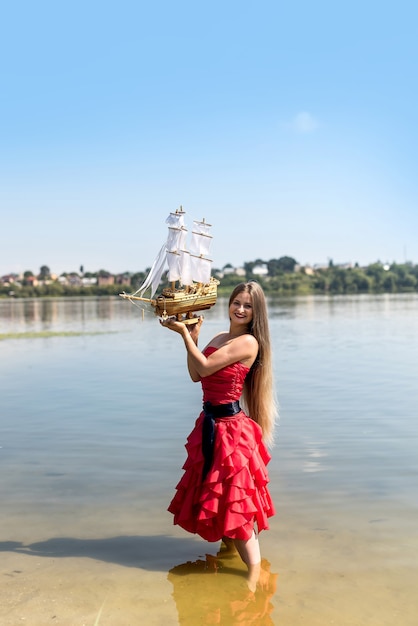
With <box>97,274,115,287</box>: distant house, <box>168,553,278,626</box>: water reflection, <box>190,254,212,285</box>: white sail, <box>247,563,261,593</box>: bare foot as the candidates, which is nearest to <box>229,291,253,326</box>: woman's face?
<box>190,254,212,285</box>: white sail

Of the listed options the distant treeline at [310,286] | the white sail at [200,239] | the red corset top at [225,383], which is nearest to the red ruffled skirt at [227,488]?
the red corset top at [225,383]

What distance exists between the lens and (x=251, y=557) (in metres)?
4.57

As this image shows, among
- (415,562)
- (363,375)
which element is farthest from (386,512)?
(363,375)

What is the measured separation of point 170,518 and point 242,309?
2.31 m

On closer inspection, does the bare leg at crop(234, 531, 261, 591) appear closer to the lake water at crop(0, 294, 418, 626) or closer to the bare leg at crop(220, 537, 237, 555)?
the lake water at crop(0, 294, 418, 626)

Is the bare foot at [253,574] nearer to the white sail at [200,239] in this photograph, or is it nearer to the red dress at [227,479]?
the red dress at [227,479]

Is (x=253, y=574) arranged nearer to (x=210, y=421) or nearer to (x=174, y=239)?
(x=210, y=421)

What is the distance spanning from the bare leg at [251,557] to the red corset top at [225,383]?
930 mm

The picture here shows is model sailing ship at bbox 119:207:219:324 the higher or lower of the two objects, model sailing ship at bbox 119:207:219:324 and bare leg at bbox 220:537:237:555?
the higher

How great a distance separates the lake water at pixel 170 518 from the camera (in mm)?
4320

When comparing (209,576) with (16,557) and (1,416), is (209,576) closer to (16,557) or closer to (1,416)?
(16,557)

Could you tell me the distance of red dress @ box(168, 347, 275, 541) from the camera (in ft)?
14.7

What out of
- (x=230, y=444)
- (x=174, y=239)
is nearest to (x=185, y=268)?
(x=174, y=239)

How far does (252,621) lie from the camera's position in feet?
13.5
